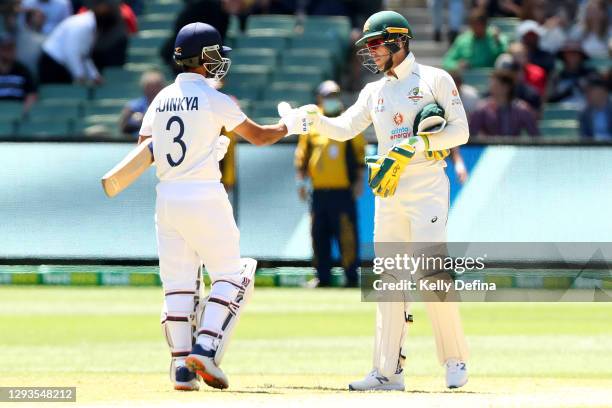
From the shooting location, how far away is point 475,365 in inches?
468

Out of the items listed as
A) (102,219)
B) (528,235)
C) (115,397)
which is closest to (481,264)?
(528,235)

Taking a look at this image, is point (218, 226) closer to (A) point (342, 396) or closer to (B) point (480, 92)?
(A) point (342, 396)

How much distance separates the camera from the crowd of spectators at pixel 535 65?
19688mm

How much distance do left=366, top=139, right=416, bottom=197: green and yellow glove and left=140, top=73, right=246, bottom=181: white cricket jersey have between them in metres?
0.90

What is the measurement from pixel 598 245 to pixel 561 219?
54 cm

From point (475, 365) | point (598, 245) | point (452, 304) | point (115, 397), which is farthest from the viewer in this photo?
point (598, 245)

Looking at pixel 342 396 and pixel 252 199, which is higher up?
pixel 342 396

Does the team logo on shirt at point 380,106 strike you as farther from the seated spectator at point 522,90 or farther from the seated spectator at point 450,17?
the seated spectator at point 450,17

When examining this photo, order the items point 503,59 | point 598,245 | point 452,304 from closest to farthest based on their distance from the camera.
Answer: point 452,304
point 598,245
point 503,59

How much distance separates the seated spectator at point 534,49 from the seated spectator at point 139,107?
202 inches

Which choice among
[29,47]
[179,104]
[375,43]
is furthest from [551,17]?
[179,104]

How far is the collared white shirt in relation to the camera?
73.6 feet

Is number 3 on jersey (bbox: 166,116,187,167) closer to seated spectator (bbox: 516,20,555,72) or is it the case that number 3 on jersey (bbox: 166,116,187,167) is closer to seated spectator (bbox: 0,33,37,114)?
seated spectator (bbox: 516,20,555,72)

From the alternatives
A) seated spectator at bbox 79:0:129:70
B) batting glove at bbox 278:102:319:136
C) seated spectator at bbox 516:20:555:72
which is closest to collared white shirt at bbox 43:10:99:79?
seated spectator at bbox 79:0:129:70
